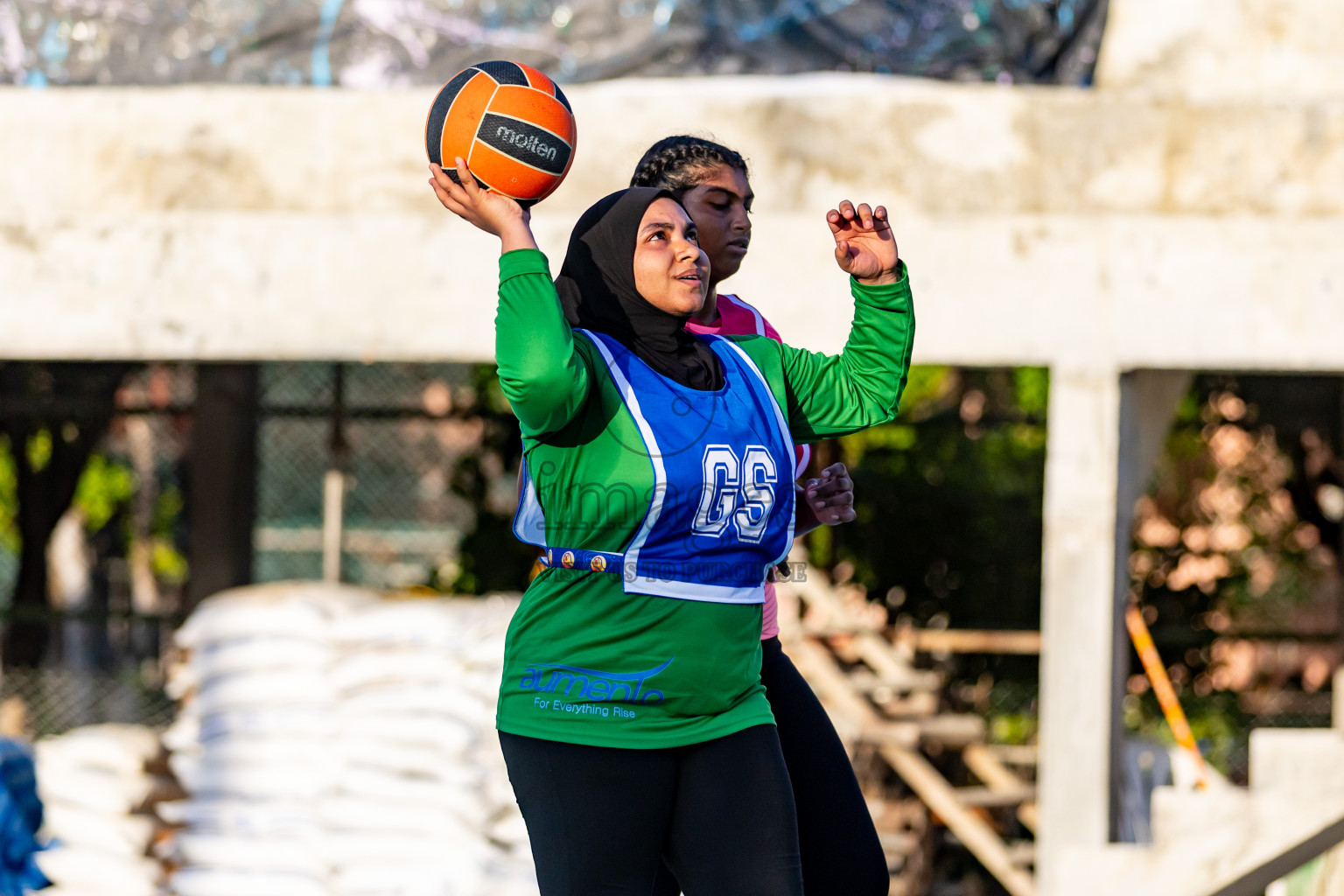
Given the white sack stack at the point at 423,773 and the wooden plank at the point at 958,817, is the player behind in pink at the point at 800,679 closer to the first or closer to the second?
the white sack stack at the point at 423,773

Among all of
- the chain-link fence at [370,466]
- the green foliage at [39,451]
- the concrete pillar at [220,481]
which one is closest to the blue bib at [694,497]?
the chain-link fence at [370,466]

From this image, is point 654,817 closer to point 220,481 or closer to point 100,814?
point 100,814

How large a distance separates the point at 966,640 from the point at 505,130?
→ 7491 millimetres

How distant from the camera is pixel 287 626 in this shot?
236 inches

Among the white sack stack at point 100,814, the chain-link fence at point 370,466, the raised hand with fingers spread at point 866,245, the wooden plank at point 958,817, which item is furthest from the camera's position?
the chain-link fence at point 370,466

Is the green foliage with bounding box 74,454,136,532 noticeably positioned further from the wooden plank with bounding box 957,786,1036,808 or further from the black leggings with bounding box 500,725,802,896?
the black leggings with bounding box 500,725,802,896

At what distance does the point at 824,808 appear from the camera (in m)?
2.82

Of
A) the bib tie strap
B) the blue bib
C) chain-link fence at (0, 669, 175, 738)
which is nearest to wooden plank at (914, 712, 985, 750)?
chain-link fence at (0, 669, 175, 738)

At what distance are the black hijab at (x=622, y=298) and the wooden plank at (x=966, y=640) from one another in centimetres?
748

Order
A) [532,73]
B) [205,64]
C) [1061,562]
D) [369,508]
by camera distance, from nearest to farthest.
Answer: [532,73] < [1061,562] < [205,64] < [369,508]

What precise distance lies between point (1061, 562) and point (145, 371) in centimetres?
712

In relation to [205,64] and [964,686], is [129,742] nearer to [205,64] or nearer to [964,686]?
[205,64]

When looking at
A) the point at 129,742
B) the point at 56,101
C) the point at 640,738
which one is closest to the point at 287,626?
the point at 129,742

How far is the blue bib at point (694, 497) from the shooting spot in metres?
2.32
